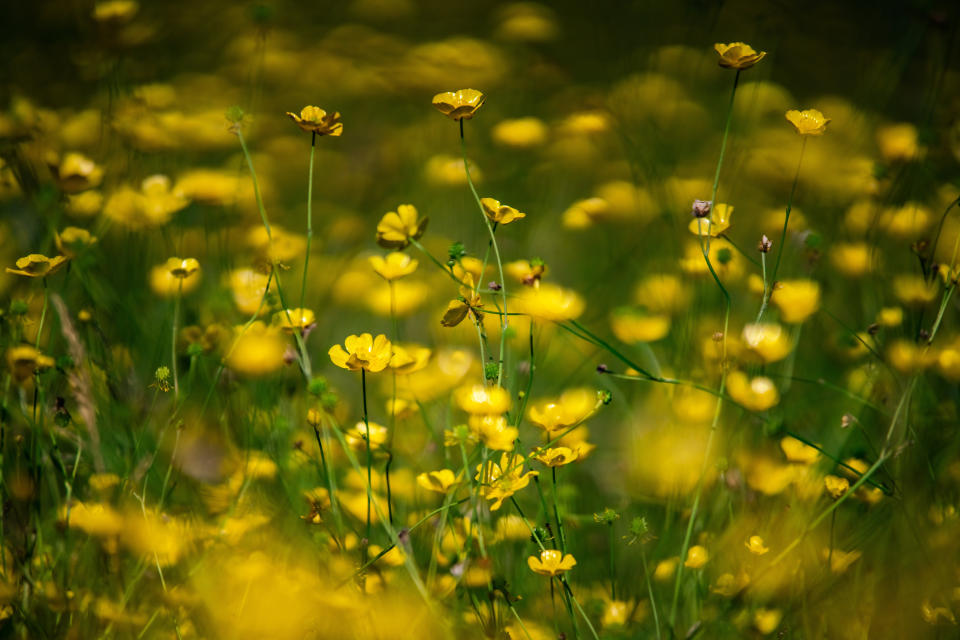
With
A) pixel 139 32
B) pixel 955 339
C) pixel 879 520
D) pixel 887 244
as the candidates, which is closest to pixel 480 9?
pixel 139 32

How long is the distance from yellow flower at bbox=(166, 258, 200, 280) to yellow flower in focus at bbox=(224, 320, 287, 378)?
0.32 feet

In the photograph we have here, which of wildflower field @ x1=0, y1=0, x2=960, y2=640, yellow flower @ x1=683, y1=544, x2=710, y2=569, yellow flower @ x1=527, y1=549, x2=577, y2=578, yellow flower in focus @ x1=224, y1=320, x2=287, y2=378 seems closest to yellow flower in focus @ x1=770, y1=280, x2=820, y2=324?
wildflower field @ x1=0, y1=0, x2=960, y2=640

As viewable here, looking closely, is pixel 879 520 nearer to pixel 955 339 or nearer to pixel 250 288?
pixel 955 339

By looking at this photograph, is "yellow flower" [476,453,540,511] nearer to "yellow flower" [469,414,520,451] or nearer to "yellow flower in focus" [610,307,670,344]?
"yellow flower" [469,414,520,451]

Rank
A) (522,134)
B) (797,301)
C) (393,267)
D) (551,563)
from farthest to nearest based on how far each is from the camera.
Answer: (522,134) → (797,301) → (393,267) → (551,563)

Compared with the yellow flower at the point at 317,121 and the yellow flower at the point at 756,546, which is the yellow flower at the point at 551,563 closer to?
the yellow flower at the point at 756,546

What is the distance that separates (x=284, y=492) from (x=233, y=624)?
207 mm

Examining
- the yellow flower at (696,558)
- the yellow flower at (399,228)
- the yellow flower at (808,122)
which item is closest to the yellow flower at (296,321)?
the yellow flower at (399,228)

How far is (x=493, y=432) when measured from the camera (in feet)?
2.24

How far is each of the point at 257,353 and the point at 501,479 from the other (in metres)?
0.45

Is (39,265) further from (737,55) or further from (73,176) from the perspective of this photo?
(737,55)

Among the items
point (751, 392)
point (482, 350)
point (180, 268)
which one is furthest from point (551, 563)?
point (180, 268)

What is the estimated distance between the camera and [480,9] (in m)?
2.43

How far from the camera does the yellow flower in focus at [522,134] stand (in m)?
1.54
